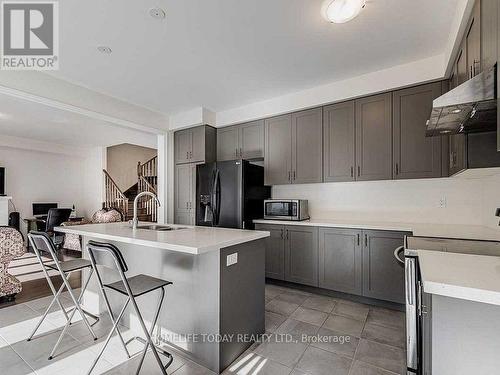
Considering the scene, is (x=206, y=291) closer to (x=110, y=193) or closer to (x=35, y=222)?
(x=35, y=222)

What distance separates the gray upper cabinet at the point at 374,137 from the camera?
9.59 feet

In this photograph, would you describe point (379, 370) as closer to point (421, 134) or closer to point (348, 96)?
point (421, 134)

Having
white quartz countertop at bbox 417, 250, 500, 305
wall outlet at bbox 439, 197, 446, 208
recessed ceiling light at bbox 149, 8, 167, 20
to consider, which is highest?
recessed ceiling light at bbox 149, 8, 167, 20

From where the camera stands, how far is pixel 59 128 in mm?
5508

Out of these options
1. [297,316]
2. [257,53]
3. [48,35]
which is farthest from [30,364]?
[257,53]

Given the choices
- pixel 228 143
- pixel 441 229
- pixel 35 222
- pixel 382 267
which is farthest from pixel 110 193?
pixel 441 229

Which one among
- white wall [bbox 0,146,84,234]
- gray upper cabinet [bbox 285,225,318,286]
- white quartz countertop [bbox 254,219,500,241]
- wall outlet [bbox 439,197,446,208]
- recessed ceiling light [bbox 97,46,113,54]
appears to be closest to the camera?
white quartz countertop [bbox 254,219,500,241]

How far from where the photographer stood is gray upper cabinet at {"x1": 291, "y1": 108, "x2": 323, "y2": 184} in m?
3.38

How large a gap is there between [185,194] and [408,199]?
3.31 metres

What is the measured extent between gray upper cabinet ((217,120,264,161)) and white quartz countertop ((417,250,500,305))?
2885 millimetres

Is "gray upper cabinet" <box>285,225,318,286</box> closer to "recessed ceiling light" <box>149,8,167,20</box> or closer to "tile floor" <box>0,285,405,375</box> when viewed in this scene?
"tile floor" <box>0,285,405,375</box>

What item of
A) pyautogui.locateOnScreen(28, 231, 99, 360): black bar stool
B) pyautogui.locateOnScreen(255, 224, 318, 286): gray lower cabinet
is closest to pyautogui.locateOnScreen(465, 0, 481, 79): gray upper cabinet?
pyautogui.locateOnScreen(255, 224, 318, 286): gray lower cabinet

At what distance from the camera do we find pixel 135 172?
28.5 ft

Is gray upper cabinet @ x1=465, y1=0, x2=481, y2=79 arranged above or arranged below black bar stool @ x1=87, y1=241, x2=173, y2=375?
above
